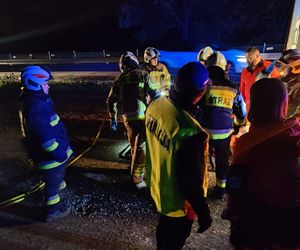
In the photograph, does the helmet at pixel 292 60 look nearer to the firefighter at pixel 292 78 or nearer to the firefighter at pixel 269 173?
the firefighter at pixel 292 78

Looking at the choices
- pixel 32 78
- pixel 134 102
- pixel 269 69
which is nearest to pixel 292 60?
pixel 269 69

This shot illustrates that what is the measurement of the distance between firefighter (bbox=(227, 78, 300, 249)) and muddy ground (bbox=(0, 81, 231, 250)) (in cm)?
146

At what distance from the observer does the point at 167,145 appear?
2393 millimetres

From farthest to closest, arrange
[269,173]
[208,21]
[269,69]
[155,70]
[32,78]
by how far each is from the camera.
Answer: [208,21]
[155,70]
[269,69]
[32,78]
[269,173]

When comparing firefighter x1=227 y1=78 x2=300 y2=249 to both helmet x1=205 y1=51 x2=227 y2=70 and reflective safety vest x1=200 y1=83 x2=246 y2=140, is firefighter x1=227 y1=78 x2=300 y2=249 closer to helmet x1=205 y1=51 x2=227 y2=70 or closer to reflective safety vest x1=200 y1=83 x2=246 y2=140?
reflective safety vest x1=200 y1=83 x2=246 y2=140

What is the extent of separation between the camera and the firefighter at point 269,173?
213cm

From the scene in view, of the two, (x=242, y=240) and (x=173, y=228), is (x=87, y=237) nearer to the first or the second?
(x=173, y=228)

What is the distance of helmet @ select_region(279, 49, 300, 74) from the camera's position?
13.1ft

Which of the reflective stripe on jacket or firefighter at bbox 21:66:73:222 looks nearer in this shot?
firefighter at bbox 21:66:73:222

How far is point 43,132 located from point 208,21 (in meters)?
19.9

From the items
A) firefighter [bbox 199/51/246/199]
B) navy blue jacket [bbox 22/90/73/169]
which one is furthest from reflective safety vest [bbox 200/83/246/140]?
navy blue jacket [bbox 22/90/73/169]

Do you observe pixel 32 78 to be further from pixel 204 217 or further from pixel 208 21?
pixel 208 21

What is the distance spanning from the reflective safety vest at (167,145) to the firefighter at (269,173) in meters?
0.32

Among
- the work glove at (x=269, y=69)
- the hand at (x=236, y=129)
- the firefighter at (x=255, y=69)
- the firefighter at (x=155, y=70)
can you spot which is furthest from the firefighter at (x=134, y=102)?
the work glove at (x=269, y=69)
